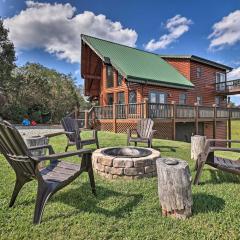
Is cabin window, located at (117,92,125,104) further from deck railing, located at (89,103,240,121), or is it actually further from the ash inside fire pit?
the ash inside fire pit

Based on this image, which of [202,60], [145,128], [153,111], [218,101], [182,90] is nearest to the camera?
[145,128]

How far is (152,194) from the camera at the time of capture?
3502 mm

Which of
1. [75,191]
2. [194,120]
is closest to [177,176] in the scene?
[75,191]

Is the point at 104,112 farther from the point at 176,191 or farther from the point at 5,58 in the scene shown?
the point at 5,58

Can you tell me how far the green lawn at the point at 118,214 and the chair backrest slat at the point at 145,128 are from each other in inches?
127

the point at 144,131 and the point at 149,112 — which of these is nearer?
the point at 144,131

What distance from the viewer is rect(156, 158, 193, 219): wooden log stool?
8.86 ft

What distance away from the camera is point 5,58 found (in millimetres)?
21141

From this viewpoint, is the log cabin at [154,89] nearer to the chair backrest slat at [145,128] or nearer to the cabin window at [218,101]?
the cabin window at [218,101]

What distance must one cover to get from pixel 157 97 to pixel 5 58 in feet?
52.2

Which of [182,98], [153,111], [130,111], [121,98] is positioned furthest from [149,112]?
[182,98]

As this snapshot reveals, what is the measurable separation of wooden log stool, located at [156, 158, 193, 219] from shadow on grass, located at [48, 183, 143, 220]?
56 centimetres

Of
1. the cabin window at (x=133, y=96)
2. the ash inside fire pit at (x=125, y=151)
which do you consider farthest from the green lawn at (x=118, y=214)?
the cabin window at (x=133, y=96)

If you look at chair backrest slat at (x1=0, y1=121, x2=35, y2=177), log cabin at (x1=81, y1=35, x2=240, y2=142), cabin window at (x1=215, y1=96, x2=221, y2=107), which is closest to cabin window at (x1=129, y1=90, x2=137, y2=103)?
log cabin at (x1=81, y1=35, x2=240, y2=142)
